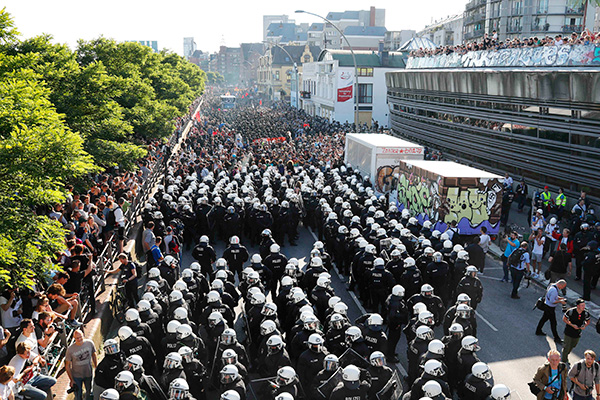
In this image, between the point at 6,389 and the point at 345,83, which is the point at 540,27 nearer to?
the point at 345,83

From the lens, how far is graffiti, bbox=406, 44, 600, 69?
2162 cm

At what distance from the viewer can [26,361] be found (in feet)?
24.9

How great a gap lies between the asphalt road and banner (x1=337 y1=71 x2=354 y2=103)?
151 ft

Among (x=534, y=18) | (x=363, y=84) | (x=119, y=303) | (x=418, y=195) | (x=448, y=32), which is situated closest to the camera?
(x=119, y=303)

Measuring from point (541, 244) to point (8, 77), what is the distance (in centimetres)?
1362

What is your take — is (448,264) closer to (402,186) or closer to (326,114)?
(402,186)

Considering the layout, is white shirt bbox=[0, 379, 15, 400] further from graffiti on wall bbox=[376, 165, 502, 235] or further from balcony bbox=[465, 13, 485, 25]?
balcony bbox=[465, 13, 485, 25]

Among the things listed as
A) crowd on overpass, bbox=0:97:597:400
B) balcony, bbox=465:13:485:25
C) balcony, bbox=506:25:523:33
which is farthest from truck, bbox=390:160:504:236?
balcony, bbox=465:13:485:25

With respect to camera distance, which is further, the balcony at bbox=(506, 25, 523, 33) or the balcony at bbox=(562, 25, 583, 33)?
the balcony at bbox=(506, 25, 523, 33)

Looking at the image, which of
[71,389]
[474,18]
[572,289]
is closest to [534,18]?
[474,18]

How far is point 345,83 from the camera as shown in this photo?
60.3 m

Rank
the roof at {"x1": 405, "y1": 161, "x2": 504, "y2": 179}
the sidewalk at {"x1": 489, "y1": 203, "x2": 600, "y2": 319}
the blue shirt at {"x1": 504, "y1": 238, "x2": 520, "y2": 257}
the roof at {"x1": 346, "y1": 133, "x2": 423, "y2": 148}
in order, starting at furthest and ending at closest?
the roof at {"x1": 346, "y1": 133, "x2": 423, "y2": 148} < the roof at {"x1": 405, "y1": 161, "x2": 504, "y2": 179} < the blue shirt at {"x1": 504, "y1": 238, "x2": 520, "y2": 257} < the sidewalk at {"x1": 489, "y1": 203, "x2": 600, "y2": 319}

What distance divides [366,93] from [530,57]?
35.7 metres

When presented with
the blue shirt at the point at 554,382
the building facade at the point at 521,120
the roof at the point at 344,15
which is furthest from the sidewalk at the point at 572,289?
the roof at the point at 344,15
